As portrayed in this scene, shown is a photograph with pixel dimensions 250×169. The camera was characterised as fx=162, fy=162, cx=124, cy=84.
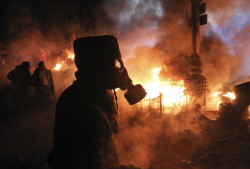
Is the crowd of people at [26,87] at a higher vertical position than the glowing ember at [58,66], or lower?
lower

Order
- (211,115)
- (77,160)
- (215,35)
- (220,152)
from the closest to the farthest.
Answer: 1. (77,160)
2. (220,152)
3. (211,115)
4. (215,35)

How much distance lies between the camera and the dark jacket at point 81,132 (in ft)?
4.17

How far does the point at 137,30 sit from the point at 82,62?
51.2 ft

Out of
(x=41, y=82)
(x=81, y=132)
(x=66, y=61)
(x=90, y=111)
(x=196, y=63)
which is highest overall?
(x=66, y=61)

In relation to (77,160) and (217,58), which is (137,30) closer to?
(217,58)

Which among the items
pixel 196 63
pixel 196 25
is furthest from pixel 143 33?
pixel 196 63

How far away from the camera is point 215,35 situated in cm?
1580

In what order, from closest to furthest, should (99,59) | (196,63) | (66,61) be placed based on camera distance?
1. (99,59)
2. (196,63)
3. (66,61)

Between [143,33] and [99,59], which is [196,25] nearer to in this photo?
[143,33]

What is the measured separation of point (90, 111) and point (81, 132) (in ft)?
0.66

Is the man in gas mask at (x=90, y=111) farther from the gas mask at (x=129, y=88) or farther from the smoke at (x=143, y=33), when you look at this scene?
the smoke at (x=143, y=33)

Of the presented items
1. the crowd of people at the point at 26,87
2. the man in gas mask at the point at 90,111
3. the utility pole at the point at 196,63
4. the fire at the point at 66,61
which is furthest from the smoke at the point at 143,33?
the man in gas mask at the point at 90,111

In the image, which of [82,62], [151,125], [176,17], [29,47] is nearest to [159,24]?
[176,17]

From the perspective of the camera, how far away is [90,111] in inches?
56.4
